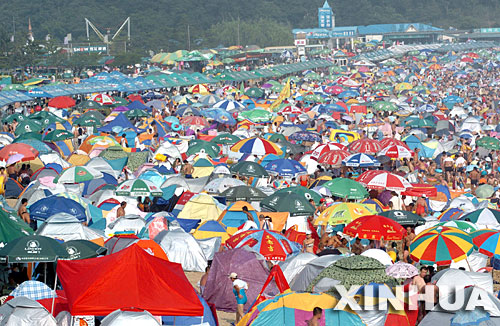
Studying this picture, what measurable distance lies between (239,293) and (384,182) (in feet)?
23.5

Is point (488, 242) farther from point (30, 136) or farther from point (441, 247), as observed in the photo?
point (30, 136)

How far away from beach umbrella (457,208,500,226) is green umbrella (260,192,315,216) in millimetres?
2789

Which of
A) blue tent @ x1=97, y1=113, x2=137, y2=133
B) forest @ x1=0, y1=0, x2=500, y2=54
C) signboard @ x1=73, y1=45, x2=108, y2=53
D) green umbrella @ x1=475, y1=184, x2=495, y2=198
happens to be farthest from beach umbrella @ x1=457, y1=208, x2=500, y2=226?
signboard @ x1=73, y1=45, x2=108, y2=53

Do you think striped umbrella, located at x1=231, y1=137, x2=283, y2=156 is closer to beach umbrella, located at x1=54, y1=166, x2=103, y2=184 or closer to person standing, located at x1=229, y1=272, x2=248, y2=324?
beach umbrella, located at x1=54, y1=166, x2=103, y2=184

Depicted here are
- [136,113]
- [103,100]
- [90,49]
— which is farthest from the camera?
[90,49]

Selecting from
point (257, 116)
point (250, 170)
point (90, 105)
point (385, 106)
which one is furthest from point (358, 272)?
point (385, 106)

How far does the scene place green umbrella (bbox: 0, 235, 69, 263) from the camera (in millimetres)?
10648

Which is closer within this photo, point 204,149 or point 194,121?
point 204,149

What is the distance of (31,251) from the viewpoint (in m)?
10.7

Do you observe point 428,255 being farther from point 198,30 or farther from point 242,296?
point 198,30

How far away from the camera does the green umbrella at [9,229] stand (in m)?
11.5

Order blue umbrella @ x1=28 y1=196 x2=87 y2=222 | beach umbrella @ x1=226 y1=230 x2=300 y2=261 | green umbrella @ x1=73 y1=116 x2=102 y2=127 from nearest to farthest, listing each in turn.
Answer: beach umbrella @ x1=226 y1=230 x2=300 y2=261 < blue umbrella @ x1=28 y1=196 x2=87 y2=222 < green umbrella @ x1=73 y1=116 x2=102 y2=127

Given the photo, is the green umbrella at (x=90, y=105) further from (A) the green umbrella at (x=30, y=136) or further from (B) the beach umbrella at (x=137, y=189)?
(B) the beach umbrella at (x=137, y=189)

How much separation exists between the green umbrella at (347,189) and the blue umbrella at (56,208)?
514cm
